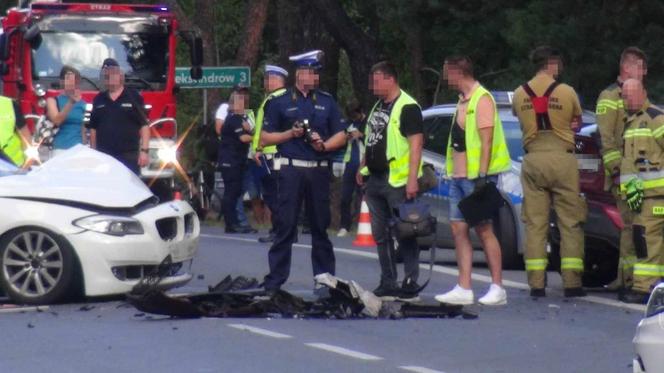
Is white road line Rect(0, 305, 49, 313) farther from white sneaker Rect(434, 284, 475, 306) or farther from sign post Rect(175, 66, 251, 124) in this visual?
sign post Rect(175, 66, 251, 124)

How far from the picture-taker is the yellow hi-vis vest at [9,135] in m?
16.1

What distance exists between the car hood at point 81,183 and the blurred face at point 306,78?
59.7 inches

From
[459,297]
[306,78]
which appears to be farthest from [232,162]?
[459,297]

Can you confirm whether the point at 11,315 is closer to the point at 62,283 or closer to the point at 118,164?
the point at 62,283

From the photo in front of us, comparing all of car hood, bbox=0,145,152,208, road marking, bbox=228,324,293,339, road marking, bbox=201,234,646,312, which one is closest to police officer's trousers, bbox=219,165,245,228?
road marking, bbox=201,234,646,312

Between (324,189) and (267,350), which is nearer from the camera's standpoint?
(267,350)

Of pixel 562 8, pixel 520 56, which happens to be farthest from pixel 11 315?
pixel 520 56

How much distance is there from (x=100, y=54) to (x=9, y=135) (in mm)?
8703

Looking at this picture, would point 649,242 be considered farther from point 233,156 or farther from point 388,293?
point 233,156

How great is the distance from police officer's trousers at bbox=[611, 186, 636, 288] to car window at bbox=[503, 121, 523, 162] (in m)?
2.96

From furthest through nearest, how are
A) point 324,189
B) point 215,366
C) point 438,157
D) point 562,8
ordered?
point 562,8 < point 438,157 < point 324,189 < point 215,366

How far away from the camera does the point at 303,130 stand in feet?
43.5

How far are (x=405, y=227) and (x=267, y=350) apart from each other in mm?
2534

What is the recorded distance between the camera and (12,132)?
53.3 feet
